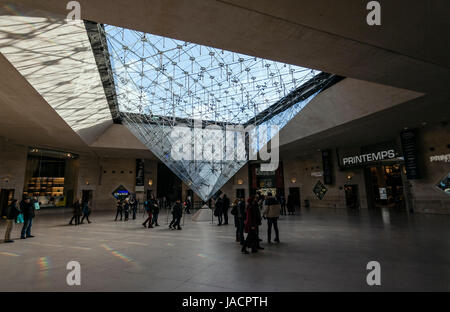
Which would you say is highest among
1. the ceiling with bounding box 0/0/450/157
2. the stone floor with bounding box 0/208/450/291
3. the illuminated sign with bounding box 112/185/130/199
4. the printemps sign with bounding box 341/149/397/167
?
the ceiling with bounding box 0/0/450/157

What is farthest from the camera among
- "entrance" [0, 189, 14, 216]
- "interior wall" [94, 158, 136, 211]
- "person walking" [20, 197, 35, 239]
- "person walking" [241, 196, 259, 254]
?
"interior wall" [94, 158, 136, 211]

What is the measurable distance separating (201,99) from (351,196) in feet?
51.2

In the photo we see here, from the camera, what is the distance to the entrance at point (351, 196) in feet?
62.4

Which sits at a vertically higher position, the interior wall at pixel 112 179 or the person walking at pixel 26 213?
the interior wall at pixel 112 179

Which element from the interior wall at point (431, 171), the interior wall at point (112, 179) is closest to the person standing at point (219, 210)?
the interior wall at point (431, 171)

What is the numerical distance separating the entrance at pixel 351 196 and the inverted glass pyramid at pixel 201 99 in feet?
→ 28.4

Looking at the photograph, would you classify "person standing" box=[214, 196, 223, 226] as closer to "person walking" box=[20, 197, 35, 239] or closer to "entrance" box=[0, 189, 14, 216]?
"person walking" box=[20, 197, 35, 239]

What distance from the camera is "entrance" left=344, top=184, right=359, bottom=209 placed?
1903 centimetres

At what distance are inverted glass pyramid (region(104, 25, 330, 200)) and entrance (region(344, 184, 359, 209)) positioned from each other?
865 cm

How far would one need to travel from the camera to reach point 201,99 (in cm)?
1537

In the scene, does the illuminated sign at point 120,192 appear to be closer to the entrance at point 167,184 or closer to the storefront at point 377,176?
the entrance at point 167,184

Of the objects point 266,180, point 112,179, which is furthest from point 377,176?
point 112,179

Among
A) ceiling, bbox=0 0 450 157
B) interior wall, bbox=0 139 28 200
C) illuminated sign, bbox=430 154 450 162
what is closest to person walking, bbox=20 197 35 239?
ceiling, bbox=0 0 450 157
